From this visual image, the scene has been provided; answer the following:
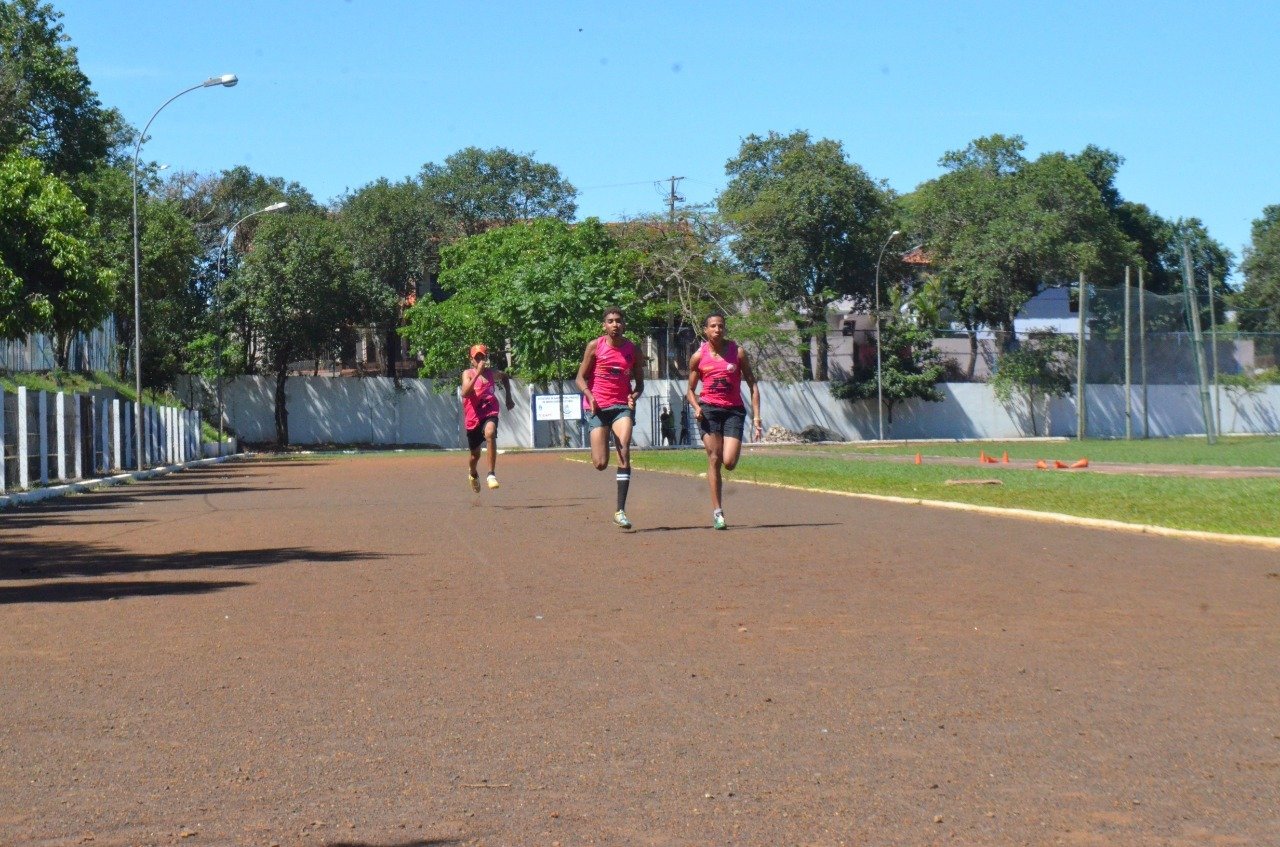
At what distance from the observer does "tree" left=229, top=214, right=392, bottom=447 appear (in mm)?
61000

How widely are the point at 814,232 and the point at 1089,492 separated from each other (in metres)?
52.0

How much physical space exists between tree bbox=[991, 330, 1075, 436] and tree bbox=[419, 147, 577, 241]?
76.5 ft

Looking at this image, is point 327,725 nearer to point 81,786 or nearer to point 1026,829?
point 81,786

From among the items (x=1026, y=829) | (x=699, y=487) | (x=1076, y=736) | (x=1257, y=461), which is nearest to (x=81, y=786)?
(x=1026, y=829)

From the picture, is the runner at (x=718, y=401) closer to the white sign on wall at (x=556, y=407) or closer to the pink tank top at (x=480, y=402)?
the pink tank top at (x=480, y=402)

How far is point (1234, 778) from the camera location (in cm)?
452

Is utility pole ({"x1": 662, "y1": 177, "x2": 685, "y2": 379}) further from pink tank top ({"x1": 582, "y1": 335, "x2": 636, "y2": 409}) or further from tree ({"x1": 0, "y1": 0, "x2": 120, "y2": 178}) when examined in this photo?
pink tank top ({"x1": 582, "y1": 335, "x2": 636, "y2": 409})

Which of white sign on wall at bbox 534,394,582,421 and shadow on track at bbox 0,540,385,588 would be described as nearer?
shadow on track at bbox 0,540,385,588

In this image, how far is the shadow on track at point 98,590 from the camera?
30.6 ft

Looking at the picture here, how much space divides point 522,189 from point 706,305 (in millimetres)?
15792

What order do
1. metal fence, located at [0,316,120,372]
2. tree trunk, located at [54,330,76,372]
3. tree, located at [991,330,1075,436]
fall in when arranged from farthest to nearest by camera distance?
tree, located at [991,330,1075,436] < tree trunk, located at [54,330,76,372] < metal fence, located at [0,316,120,372]

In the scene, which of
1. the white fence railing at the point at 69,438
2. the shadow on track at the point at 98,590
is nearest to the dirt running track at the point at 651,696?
the shadow on track at the point at 98,590

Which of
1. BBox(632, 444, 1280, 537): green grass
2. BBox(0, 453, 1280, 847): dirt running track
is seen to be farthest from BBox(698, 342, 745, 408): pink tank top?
BBox(632, 444, 1280, 537): green grass

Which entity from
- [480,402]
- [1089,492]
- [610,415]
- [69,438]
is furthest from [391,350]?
[610,415]
